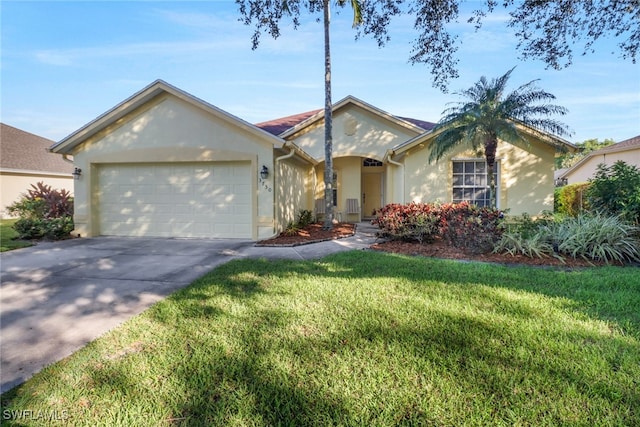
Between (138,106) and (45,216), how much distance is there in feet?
18.2

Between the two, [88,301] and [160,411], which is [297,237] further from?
[160,411]

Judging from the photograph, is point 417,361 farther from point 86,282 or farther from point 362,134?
point 362,134

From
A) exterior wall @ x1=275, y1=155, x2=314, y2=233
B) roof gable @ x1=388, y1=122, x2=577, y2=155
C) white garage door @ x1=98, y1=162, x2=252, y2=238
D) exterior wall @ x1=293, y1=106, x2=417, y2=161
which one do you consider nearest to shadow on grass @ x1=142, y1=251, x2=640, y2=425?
white garage door @ x1=98, y1=162, x2=252, y2=238

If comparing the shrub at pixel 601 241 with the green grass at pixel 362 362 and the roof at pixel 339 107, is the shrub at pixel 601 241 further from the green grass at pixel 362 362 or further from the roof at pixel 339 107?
the roof at pixel 339 107

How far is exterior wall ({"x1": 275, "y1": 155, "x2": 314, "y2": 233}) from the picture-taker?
10.4 meters

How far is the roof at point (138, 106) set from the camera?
9.51 m

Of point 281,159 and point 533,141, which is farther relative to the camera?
point 533,141

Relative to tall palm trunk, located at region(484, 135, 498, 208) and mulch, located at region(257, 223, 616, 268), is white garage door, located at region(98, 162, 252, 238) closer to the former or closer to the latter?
mulch, located at region(257, 223, 616, 268)

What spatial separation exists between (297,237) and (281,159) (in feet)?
8.31

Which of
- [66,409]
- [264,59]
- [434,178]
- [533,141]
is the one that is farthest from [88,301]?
[533,141]

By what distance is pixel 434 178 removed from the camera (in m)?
12.6

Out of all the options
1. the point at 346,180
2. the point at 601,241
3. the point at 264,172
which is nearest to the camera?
the point at 601,241

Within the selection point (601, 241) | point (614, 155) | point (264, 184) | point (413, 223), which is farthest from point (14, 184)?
point (614, 155)

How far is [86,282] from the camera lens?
546 centimetres
